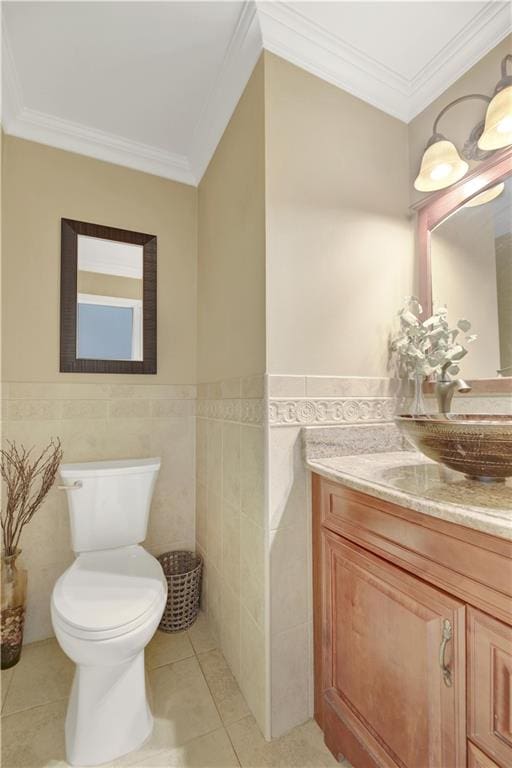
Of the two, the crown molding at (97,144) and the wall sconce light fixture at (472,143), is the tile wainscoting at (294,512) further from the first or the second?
the crown molding at (97,144)

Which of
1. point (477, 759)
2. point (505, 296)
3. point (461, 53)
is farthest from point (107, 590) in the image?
point (461, 53)

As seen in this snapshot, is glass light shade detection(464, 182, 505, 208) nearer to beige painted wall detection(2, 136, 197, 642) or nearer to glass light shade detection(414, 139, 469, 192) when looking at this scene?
glass light shade detection(414, 139, 469, 192)

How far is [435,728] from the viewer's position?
0.75 m

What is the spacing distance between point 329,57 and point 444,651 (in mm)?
1871

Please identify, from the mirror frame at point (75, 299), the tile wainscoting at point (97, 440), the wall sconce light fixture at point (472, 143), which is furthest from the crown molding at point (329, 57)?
the tile wainscoting at point (97, 440)

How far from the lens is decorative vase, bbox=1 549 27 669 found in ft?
4.59

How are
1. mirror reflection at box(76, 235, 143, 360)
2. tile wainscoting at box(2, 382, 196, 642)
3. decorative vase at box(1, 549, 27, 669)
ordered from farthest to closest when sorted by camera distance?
mirror reflection at box(76, 235, 143, 360), tile wainscoting at box(2, 382, 196, 642), decorative vase at box(1, 549, 27, 669)

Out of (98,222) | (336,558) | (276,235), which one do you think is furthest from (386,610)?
(98,222)

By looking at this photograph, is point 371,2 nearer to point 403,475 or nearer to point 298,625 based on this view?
point 403,475

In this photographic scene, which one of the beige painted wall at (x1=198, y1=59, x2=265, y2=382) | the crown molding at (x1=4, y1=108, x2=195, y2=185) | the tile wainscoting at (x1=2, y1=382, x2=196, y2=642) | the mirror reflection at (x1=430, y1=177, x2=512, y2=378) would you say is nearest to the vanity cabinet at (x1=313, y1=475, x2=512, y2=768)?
the beige painted wall at (x1=198, y1=59, x2=265, y2=382)

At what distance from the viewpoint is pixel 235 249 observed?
1.43 m

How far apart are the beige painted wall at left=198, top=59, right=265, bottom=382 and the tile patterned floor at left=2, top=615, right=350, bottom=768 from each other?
3.96 feet

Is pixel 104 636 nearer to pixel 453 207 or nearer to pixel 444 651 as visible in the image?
pixel 444 651

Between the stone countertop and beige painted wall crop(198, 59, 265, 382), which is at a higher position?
beige painted wall crop(198, 59, 265, 382)
